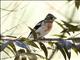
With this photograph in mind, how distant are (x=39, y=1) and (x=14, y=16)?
133 millimetres

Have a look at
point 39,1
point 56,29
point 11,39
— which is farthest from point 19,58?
point 39,1

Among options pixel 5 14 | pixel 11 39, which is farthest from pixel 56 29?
pixel 11 39

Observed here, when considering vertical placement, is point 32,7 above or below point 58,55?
above

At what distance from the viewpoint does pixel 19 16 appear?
2.43 feet

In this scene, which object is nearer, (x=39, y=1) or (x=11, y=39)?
(x=11, y=39)

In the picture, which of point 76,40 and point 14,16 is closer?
point 76,40

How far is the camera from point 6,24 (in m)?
0.77

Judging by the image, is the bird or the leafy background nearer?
the bird

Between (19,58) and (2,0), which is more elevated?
(2,0)

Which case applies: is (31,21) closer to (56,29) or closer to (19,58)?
(56,29)

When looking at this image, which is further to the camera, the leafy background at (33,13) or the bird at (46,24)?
the leafy background at (33,13)

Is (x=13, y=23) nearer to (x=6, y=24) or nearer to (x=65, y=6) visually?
(x=6, y=24)

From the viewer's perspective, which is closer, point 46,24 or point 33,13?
point 46,24

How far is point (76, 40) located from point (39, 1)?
40cm
